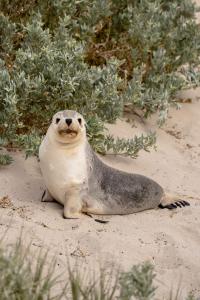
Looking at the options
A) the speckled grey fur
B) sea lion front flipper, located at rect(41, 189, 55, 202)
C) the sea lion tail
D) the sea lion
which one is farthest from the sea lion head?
the sea lion tail

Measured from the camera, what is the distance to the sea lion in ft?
16.7

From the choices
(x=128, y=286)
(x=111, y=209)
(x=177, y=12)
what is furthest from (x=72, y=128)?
(x=177, y=12)

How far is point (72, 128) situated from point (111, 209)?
758 mm

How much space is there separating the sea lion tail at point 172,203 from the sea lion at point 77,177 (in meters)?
0.23

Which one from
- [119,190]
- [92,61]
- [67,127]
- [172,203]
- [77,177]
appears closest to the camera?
[67,127]

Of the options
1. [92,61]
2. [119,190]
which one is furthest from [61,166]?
[92,61]

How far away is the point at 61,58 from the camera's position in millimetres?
5902

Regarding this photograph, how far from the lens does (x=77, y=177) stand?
5203mm

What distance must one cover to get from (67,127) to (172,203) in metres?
1.19

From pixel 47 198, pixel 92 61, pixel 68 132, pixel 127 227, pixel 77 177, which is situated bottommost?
pixel 127 227

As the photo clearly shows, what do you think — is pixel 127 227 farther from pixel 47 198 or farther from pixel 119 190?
pixel 47 198

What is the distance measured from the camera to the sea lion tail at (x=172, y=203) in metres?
5.56

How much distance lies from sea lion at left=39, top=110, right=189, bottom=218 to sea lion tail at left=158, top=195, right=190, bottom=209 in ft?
0.75

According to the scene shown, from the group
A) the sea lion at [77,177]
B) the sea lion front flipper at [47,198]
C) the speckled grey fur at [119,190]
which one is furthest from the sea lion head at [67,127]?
the sea lion front flipper at [47,198]
